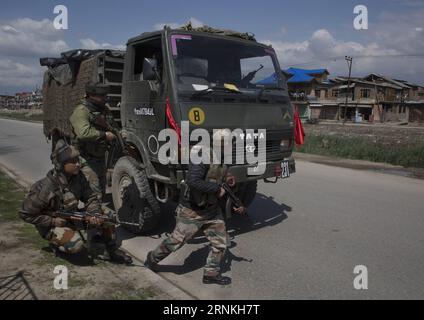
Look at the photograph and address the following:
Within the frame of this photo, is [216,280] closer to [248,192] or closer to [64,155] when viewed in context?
[64,155]

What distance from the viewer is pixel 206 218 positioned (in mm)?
3998

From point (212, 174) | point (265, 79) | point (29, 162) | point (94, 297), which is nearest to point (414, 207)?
point (265, 79)

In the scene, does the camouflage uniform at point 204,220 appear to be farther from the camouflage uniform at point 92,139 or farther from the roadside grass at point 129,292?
the camouflage uniform at point 92,139

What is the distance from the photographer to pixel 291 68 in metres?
63.4

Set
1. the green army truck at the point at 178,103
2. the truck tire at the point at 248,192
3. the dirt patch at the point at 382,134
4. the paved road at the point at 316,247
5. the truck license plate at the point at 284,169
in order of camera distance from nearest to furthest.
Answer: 1. the paved road at the point at 316,247
2. the green army truck at the point at 178,103
3. the truck license plate at the point at 284,169
4. the truck tire at the point at 248,192
5. the dirt patch at the point at 382,134

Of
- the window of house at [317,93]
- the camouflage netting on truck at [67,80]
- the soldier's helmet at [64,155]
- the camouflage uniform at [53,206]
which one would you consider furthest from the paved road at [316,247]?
the window of house at [317,93]

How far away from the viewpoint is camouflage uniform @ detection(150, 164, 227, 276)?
Answer: 12.8 feet

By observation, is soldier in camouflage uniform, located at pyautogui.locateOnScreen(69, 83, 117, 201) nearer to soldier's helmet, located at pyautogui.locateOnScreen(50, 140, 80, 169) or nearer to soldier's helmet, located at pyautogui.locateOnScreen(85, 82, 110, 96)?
soldier's helmet, located at pyautogui.locateOnScreen(85, 82, 110, 96)

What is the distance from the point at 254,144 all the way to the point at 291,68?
6117 centimetres

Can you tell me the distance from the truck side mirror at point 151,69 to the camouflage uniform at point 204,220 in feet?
4.77

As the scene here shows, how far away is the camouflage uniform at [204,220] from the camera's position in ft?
12.8

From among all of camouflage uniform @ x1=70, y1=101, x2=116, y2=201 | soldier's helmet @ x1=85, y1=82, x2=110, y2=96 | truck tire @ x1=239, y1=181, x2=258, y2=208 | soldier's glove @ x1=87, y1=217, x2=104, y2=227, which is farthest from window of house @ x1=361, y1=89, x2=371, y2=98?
soldier's glove @ x1=87, y1=217, x2=104, y2=227

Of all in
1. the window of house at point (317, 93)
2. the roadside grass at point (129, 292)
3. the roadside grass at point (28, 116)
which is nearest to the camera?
the roadside grass at point (129, 292)

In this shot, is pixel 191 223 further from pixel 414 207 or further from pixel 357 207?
pixel 414 207
